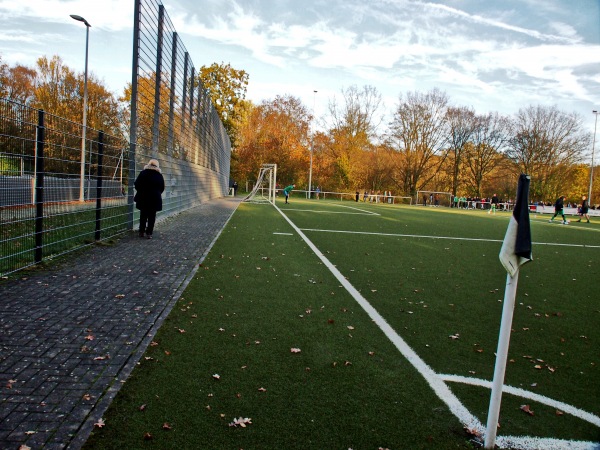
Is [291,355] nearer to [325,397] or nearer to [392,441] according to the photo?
[325,397]

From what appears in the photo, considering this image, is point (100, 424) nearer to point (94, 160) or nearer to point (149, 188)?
point (94, 160)

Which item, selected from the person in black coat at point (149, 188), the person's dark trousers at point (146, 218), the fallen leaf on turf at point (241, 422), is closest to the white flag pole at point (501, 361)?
the fallen leaf on turf at point (241, 422)

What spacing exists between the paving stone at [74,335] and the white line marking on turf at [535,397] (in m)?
2.62

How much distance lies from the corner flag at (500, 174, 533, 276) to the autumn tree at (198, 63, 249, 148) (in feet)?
145

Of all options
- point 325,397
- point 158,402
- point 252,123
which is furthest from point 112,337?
point 252,123

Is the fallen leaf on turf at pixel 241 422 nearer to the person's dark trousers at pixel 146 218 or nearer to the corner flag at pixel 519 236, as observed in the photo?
the corner flag at pixel 519 236

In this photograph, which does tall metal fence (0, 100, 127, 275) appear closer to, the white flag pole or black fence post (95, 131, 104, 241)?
black fence post (95, 131, 104, 241)

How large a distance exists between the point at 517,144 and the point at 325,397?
199 ft

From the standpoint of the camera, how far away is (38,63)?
3684 centimetres

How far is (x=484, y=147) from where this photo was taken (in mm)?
60188

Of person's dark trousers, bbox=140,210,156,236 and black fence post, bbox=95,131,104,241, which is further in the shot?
person's dark trousers, bbox=140,210,156,236

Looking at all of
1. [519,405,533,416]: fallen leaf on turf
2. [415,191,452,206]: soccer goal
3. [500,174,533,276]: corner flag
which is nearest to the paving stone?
[500,174,533,276]: corner flag

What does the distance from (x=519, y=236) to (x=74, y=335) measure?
12.3 ft

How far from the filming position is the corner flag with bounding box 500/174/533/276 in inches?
99.2
